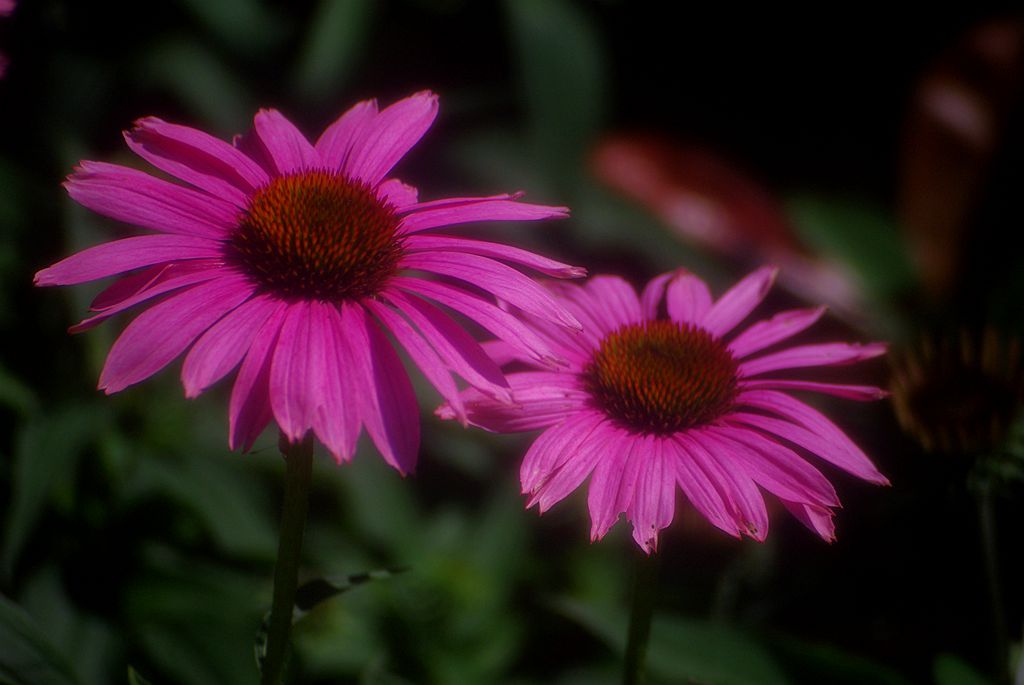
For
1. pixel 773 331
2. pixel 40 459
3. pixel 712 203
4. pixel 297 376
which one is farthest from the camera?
pixel 712 203

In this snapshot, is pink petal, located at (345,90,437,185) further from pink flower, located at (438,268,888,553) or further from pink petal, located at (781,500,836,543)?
pink petal, located at (781,500,836,543)

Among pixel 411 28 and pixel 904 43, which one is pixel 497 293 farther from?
pixel 904 43

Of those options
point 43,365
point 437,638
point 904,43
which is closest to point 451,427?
point 437,638

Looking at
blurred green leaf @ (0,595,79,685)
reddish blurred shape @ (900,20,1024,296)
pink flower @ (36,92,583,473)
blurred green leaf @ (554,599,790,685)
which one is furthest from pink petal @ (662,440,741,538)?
reddish blurred shape @ (900,20,1024,296)

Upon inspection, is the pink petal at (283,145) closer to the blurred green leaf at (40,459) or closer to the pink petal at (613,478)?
the pink petal at (613,478)

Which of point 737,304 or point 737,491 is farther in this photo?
point 737,304

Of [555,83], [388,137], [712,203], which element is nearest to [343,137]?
[388,137]

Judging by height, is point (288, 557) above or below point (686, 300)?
below

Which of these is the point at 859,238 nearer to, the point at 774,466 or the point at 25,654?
the point at 774,466
